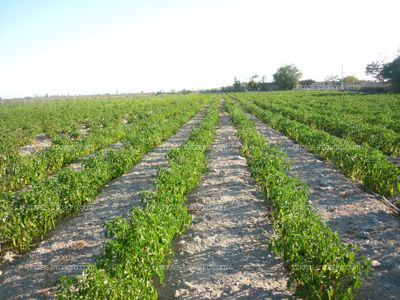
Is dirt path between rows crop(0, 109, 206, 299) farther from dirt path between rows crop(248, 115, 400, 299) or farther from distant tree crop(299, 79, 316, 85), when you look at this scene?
distant tree crop(299, 79, 316, 85)

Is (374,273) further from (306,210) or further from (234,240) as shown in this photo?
(234,240)

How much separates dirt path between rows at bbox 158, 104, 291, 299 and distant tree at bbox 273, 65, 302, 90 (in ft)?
370

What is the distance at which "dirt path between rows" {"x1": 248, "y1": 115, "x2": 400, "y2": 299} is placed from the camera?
5.68 metres

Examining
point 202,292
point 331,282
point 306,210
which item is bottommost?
point 202,292

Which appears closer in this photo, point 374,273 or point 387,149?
point 374,273

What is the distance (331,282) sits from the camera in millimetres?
4820

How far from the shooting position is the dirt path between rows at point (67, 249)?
6.10 meters

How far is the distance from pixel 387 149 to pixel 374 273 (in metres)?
10.6

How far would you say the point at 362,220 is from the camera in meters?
8.10

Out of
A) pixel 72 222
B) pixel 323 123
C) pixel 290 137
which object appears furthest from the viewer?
pixel 323 123

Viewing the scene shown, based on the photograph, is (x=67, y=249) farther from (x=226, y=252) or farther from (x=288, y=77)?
(x=288, y=77)

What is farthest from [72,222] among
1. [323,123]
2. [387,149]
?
[323,123]

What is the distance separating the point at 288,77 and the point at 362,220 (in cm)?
11513

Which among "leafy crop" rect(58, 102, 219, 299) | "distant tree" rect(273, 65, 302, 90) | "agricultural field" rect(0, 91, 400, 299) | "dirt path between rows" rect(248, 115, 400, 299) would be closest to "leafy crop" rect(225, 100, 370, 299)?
"agricultural field" rect(0, 91, 400, 299)
